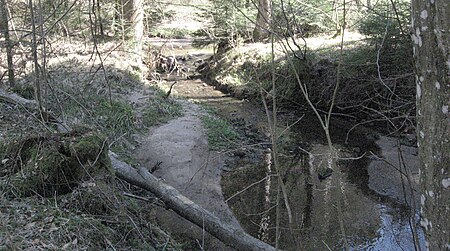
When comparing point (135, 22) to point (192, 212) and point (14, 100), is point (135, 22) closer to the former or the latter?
point (14, 100)

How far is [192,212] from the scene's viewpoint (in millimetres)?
5277

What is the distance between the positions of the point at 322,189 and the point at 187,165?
2339 mm

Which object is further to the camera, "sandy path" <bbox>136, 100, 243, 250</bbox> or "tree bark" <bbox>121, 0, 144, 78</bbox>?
"tree bark" <bbox>121, 0, 144, 78</bbox>

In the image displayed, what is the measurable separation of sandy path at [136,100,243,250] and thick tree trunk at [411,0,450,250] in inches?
150

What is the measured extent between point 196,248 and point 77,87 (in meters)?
4.92

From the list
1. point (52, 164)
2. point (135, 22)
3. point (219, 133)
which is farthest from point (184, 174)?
point (135, 22)

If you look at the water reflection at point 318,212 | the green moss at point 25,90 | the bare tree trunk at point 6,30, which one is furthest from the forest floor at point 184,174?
the bare tree trunk at point 6,30

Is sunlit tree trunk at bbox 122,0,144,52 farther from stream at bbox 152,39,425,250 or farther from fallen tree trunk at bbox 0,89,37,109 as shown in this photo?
fallen tree trunk at bbox 0,89,37,109

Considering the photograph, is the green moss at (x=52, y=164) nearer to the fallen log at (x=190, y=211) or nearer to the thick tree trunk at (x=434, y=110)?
the fallen log at (x=190, y=211)

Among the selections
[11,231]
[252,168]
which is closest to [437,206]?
[11,231]

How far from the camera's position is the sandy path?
5922mm

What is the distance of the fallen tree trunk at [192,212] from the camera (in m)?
4.91

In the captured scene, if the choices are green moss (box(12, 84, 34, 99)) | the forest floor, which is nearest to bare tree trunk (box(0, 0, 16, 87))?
green moss (box(12, 84, 34, 99))

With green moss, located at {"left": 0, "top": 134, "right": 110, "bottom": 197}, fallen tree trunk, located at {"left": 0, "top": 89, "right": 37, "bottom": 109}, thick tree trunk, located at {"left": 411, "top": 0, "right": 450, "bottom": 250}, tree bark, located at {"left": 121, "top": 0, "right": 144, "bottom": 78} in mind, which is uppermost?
tree bark, located at {"left": 121, "top": 0, "right": 144, "bottom": 78}
